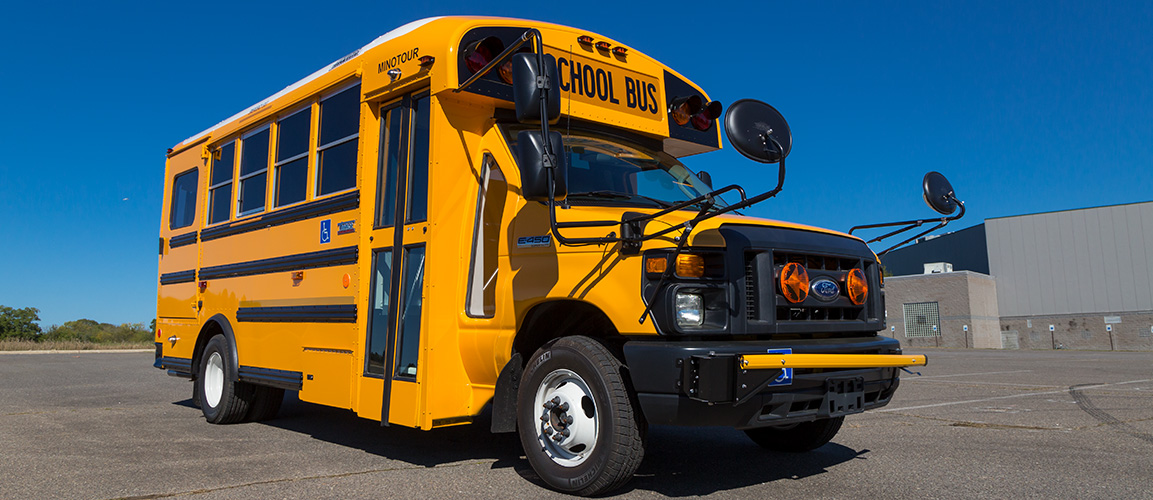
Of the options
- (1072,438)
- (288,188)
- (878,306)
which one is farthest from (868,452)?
(288,188)

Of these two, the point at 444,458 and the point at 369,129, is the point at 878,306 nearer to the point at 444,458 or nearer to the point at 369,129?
the point at 444,458

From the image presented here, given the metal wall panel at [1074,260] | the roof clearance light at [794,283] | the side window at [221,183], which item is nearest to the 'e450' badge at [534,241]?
the roof clearance light at [794,283]

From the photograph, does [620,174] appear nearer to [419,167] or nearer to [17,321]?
[419,167]

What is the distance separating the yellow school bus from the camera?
4129mm

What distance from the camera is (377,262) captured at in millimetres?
5773

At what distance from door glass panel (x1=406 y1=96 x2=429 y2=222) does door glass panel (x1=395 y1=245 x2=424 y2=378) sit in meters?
0.27

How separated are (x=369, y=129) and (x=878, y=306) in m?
3.81

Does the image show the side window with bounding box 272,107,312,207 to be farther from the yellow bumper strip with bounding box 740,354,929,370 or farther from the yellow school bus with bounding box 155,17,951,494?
the yellow bumper strip with bounding box 740,354,929,370

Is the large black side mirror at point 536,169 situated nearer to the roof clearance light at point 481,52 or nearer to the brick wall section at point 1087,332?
the roof clearance light at point 481,52

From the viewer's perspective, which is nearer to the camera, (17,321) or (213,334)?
(213,334)

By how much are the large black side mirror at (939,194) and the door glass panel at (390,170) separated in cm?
372

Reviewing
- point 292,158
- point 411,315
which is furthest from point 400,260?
point 292,158

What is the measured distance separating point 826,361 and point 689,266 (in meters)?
0.91

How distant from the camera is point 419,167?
5539 mm
